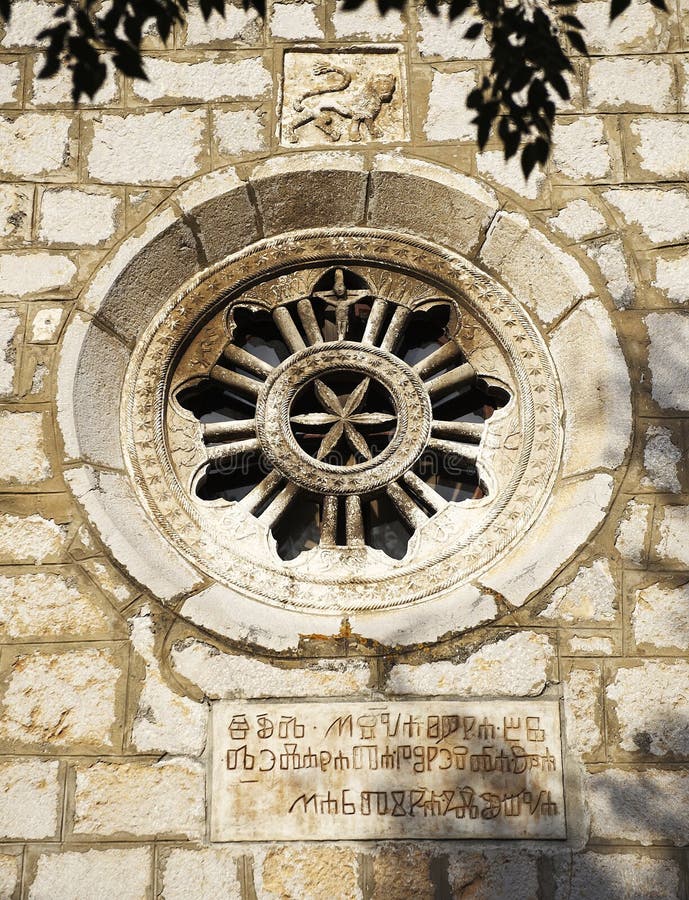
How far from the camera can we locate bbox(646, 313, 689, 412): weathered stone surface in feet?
14.6

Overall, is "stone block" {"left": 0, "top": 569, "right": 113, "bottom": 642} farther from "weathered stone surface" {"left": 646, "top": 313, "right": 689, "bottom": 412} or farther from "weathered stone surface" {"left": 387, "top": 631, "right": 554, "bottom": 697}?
"weathered stone surface" {"left": 646, "top": 313, "right": 689, "bottom": 412}

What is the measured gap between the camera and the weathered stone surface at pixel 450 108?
4883mm

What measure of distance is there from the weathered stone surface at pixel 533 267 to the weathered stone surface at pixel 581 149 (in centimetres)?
32

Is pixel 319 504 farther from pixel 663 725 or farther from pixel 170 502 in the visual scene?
pixel 663 725

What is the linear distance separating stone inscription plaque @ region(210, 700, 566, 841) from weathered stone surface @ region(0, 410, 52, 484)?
1.23 meters

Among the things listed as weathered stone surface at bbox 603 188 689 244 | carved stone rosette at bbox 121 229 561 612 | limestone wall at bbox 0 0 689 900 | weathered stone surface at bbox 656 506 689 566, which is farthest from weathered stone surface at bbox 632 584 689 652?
weathered stone surface at bbox 603 188 689 244

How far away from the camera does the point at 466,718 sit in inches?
159

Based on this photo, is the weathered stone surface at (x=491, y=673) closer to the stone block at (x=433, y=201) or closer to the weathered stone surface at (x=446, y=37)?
the stone block at (x=433, y=201)

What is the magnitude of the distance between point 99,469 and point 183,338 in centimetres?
78

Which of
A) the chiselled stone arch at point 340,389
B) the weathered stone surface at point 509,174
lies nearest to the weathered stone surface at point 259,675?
the chiselled stone arch at point 340,389

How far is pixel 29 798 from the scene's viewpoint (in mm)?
3992

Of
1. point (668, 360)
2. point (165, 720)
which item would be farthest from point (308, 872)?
point (668, 360)

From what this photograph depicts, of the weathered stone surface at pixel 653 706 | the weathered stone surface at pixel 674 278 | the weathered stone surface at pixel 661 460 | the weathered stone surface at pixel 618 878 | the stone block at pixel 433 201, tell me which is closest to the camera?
the weathered stone surface at pixel 618 878

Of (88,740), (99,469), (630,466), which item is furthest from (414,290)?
(88,740)
